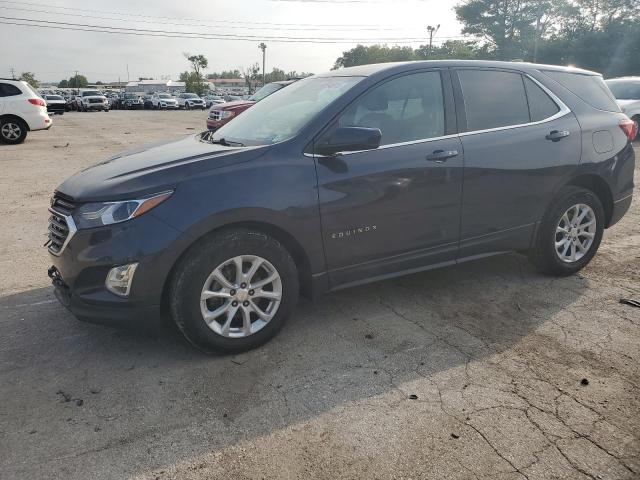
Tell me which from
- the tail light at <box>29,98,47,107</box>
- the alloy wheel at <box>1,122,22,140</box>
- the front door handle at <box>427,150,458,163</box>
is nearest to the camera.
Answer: the front door handle at <box>427,150,458,163</box>

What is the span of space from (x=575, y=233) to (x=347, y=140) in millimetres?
2521

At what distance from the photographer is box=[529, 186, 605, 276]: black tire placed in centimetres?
441

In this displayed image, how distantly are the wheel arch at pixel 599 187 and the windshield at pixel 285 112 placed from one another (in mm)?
2231

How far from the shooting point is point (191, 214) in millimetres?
3002

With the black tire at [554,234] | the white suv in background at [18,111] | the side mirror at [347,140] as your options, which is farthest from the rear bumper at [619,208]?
the white suv in background at [18,111]

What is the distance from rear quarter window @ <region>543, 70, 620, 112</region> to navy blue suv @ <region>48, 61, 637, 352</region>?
0.09 feet


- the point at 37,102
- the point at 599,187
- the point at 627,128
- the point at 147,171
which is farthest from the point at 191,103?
the point at 147,171

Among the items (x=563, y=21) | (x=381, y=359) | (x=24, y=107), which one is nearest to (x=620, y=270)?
(x=381, y=359)

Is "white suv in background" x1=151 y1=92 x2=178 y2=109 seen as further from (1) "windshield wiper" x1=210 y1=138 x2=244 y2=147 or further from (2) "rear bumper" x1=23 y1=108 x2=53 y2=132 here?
(1) "windshield wiper" x1=210 y1=138 x2=244 y2=147

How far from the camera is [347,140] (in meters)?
3.30

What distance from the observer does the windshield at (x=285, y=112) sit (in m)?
3.60

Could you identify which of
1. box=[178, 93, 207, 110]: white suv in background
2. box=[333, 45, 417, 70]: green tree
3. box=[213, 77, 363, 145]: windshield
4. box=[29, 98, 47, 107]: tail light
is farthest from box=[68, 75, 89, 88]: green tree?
box=[213, 77, 363, 145]: windshield

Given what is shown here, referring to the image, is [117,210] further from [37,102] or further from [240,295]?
[37,102]

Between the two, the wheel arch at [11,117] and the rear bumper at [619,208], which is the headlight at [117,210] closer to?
the rear bumper at [619,208]
